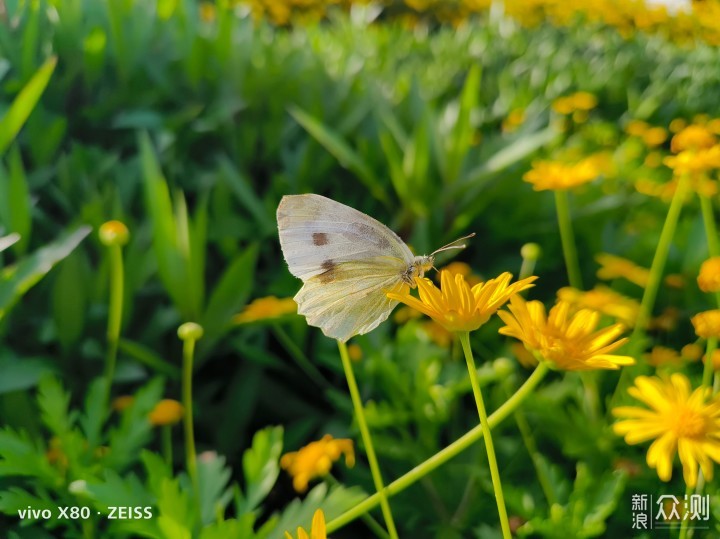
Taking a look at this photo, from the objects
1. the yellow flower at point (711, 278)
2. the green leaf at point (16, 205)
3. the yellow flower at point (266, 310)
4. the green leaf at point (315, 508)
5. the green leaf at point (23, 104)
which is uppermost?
the green leaf at point (23, 104)

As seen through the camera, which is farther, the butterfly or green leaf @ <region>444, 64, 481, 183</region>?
green leaf @ <region>444, 64, 481, 183</region>

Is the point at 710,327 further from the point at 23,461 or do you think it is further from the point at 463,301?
the point at 23,461

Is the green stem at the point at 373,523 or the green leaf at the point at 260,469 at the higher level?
the green leaf at the point at 260,469

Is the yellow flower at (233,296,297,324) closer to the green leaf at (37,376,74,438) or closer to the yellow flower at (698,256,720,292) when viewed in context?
the green leaf at (37,376,74,438)

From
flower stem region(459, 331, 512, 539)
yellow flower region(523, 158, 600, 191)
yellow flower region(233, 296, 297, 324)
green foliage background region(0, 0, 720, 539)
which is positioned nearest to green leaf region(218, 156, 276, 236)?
green foliage background region(0, 0, 720, 539)

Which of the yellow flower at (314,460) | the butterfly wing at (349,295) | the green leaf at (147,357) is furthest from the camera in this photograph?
the green leaf at (147,357)

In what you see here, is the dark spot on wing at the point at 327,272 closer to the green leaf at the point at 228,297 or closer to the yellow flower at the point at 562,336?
the yellow flower at the point at 562,336

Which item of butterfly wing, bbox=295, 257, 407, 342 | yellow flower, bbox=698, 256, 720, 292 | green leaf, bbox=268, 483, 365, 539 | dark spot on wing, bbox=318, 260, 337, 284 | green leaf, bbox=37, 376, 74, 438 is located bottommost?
green leaf, bbox=268, 483, 365, 539

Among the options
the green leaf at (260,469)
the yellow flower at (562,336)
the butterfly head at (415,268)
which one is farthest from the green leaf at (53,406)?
the yellow flower at (562,336)
